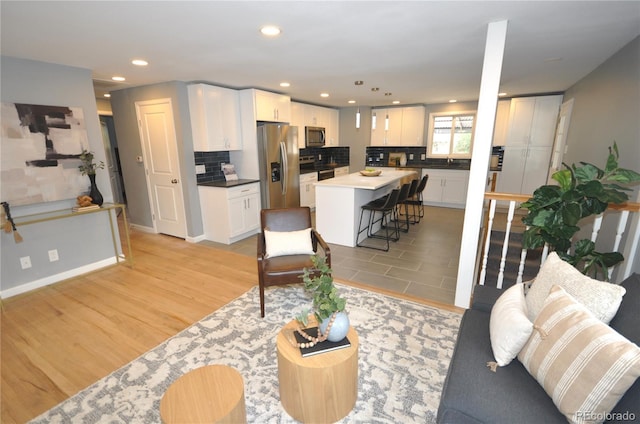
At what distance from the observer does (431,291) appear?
301 centimetres

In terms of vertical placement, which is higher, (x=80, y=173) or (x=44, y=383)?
(x=80, y=173)

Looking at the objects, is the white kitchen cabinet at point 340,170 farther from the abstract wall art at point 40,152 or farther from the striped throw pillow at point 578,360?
the striped throw pillow at point 578,360

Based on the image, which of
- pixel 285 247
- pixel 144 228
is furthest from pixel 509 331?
pixel 144 228

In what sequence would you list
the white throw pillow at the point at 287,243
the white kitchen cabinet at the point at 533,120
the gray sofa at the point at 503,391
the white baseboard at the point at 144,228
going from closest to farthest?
the gray sofa at the point at 503,391, the white throw pillow at the point at 287,243, the white baseboard at the point at 144,228, the white kitchen cabinet at the point at 533,120

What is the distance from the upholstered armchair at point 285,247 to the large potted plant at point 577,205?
1649 mm

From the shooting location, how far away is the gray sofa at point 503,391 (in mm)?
1106

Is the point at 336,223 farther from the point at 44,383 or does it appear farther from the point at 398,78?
the point at 44,383

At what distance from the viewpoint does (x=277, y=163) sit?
4.91m

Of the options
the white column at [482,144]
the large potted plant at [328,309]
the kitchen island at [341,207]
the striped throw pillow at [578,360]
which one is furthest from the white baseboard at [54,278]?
the striped throw pillow at [578,360]

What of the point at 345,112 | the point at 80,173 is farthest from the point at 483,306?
the point at 345,112

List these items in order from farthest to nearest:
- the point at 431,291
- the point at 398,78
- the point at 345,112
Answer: the point at 345,112
the point at 398,78
the point at 431,291

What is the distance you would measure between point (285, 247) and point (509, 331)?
6.16 feet

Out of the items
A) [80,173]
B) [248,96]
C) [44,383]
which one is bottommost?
[44,383]

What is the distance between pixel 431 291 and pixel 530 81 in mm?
3671
